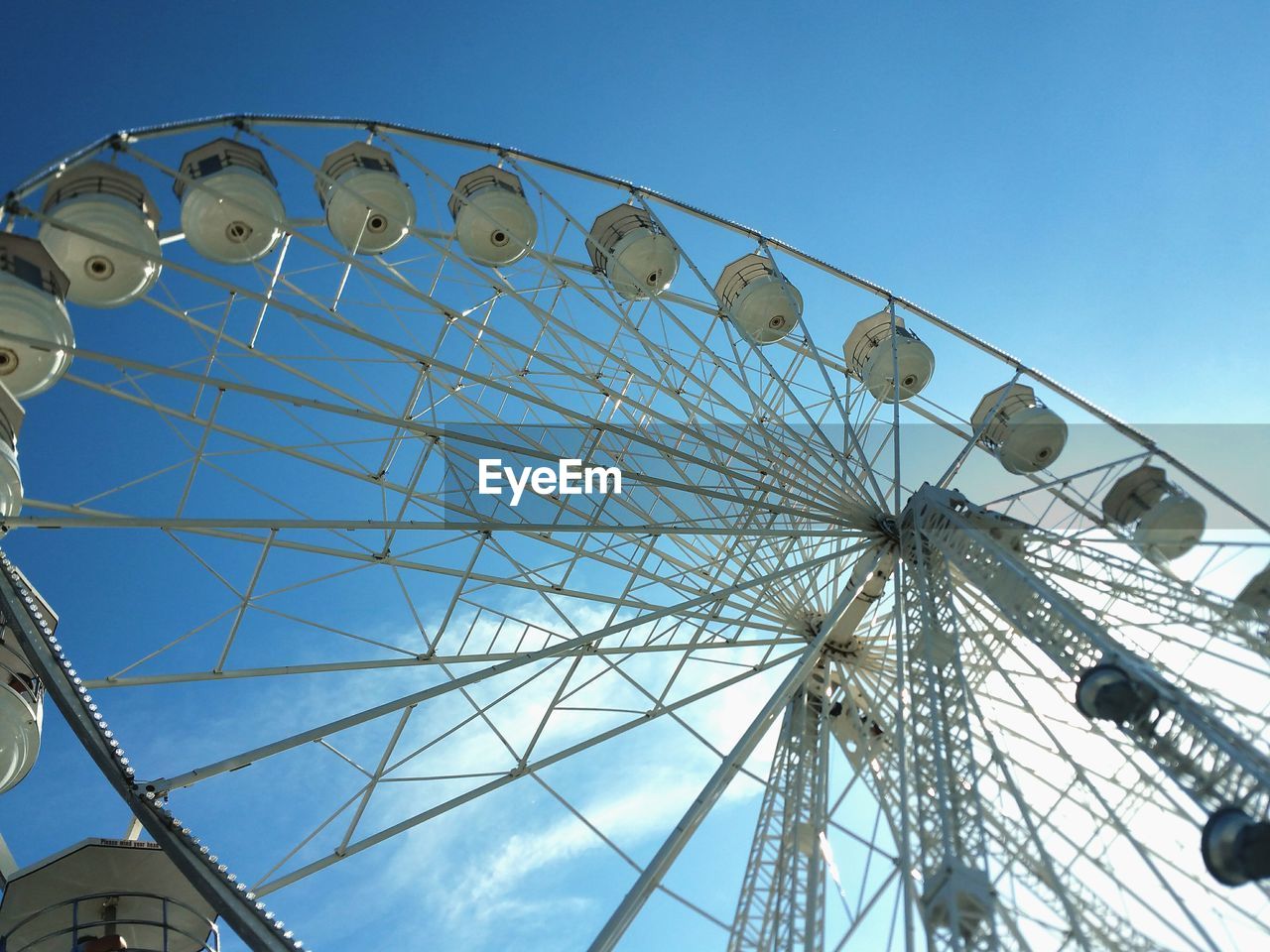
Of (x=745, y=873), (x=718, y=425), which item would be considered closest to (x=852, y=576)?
(x=718, y=425)

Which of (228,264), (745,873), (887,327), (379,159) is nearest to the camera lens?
Result: (745,873)

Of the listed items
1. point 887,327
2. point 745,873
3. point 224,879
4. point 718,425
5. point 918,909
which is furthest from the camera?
point 887,327

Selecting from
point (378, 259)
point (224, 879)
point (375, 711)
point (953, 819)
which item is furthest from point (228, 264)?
point (953, 819)

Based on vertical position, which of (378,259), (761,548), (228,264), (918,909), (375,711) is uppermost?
(378,259)

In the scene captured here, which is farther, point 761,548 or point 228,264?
point 761,548

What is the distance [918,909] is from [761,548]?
9.55 m

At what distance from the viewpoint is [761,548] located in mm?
18344

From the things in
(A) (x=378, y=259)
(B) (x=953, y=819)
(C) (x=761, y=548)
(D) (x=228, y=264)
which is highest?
(A) (x=378, y=259)

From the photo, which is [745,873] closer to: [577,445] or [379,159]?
[577,445]

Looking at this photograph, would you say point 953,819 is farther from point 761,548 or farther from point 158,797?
point 761,548

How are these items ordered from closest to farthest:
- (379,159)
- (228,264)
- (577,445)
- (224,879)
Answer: (224,879)
(228,264)
(379,159)
(577,445)

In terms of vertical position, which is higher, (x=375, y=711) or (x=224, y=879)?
(x=375, y=711)

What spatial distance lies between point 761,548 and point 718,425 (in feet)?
7.77

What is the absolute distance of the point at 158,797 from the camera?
1042cm
